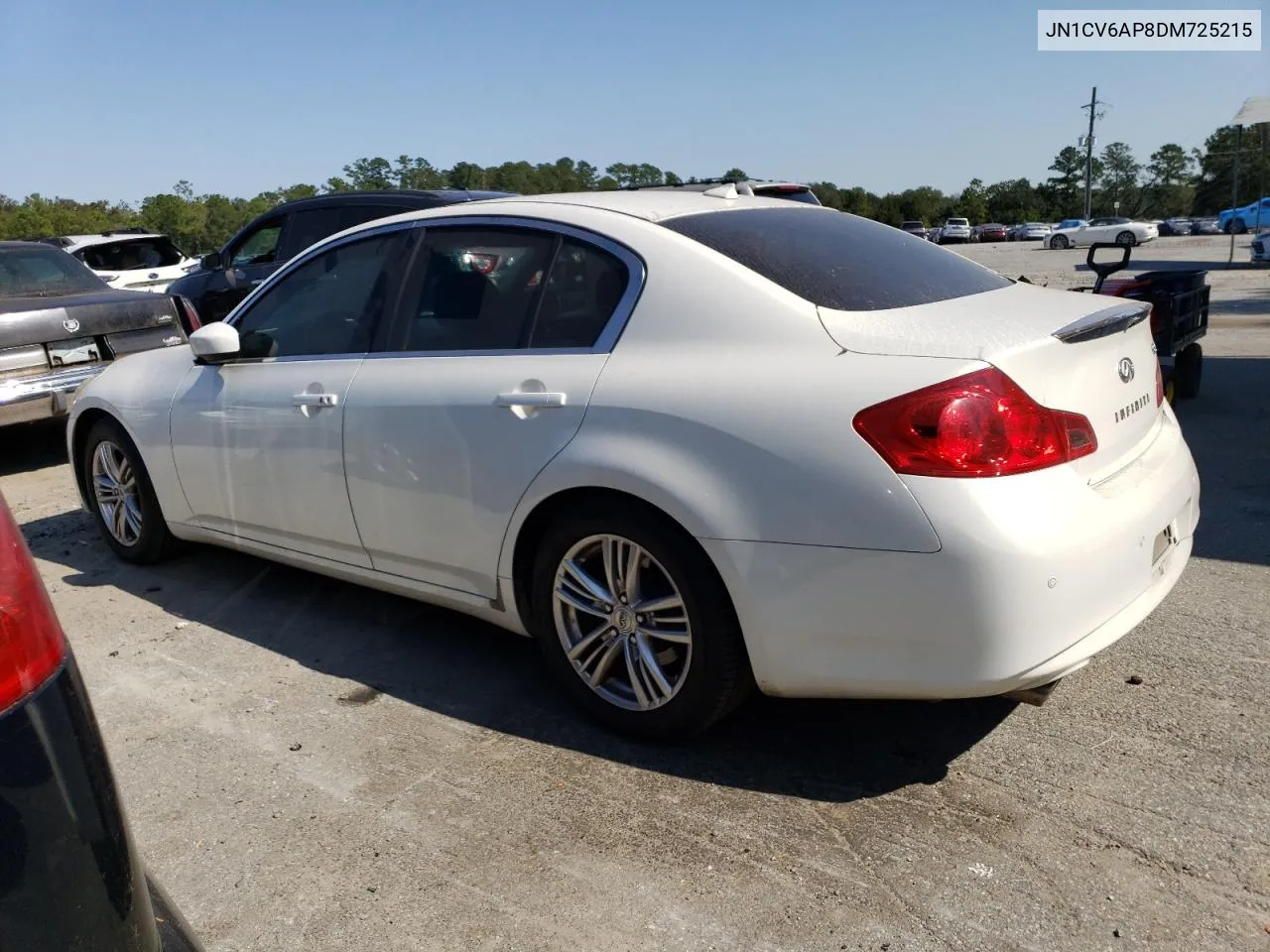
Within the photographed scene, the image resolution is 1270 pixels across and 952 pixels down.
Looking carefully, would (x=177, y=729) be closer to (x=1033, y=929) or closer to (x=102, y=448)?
(x=102, y=448)

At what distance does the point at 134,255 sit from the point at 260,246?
6.73 metres

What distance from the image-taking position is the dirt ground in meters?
2.44

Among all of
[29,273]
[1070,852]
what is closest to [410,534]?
[1070,852]

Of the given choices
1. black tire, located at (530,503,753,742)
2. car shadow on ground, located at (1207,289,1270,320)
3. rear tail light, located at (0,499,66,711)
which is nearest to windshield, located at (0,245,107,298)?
black tire, located at (530,503,753,742)

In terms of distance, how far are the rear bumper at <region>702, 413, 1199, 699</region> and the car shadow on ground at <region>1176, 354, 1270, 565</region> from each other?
2252mm

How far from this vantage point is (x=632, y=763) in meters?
3.13

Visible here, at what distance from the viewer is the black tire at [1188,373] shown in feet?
26.2

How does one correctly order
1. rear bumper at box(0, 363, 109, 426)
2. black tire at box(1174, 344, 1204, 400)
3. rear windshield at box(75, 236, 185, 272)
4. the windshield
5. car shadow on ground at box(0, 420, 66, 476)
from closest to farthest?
1. rear bumper at box(0, 363, 109, 426)
2. car shadow on ground at box(0, 420, 66, 476)
3. the windshield
4. black tire at box(1174, 344, 1204, 400)
5. rear windshield at box(75, 236, 185, 272)

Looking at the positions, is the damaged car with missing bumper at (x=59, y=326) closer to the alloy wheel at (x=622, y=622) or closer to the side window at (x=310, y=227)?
the side window at (x=310, y=227)

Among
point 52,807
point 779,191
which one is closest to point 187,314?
point 779,191

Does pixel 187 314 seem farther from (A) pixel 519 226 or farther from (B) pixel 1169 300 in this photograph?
(B) pixel 1169 300

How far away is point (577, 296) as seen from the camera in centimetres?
335

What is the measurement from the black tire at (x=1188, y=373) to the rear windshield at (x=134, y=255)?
13.4m

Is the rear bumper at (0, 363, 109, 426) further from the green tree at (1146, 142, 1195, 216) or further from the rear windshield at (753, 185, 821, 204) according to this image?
the green tree at (1146, 142, 1195, 216)
